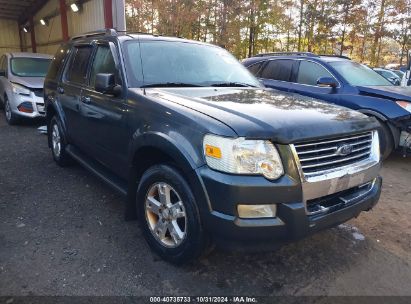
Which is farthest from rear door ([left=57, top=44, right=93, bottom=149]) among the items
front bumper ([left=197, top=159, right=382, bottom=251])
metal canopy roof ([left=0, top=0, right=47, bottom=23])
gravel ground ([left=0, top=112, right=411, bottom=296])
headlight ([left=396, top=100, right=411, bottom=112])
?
metal canopy roof ([left=0, top=0, right=47, bottom=23])

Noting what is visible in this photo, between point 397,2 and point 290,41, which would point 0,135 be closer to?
point 290,41

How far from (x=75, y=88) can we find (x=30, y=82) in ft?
16.1

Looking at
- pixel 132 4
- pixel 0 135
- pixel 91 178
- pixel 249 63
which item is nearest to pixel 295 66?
pixel 249 63

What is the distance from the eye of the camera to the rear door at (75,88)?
4211 millimetres

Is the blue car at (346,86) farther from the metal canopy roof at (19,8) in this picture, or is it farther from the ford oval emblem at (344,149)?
the metal canopy roof at (19,8)

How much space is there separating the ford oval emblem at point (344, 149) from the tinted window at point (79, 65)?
116 inches

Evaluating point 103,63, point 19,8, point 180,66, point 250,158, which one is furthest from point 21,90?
point 19,8

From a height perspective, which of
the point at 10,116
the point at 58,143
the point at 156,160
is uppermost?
the point at 156,160

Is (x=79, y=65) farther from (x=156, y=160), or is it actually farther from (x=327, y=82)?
(x=327, y=82)

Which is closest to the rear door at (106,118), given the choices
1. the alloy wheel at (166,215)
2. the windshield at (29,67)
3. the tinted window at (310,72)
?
the alloy wheel at (166,215)

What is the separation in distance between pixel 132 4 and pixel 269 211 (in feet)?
69.4

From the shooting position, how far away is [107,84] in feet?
10.5

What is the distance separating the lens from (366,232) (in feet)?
11.6

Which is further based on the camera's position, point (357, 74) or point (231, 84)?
point (357, 74)
